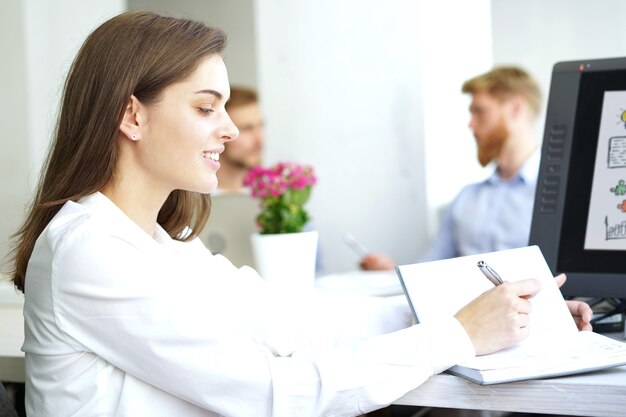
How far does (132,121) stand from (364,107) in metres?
1.81

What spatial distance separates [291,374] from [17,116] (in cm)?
225

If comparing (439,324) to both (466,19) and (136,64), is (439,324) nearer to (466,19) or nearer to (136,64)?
(136,64)

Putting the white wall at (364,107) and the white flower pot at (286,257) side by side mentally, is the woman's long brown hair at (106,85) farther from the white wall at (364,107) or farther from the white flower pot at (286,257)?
the white wall at (364,107)

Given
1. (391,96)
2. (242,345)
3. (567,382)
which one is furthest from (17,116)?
(567,382)

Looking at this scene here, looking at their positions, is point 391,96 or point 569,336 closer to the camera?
point 569,336

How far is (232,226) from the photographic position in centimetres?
288

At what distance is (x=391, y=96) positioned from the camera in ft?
9.33

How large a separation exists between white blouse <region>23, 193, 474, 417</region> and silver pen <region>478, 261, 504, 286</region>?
12 cm

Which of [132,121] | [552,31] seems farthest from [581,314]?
[552,31]

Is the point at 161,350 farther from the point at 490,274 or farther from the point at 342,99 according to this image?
the point at 342,99

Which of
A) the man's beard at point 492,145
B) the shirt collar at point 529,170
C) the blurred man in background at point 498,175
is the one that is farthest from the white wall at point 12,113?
the shirt collar at point 529,170

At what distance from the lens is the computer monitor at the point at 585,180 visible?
1.26 m

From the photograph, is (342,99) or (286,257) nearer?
(286,257)

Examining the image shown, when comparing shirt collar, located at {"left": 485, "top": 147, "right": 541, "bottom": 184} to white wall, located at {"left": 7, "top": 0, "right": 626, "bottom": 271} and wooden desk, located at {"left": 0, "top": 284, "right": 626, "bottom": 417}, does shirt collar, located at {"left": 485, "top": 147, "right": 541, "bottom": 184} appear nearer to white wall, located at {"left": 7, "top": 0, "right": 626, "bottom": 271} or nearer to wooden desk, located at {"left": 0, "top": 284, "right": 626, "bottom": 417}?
white wall, located at {"left": 7, "top": 0, "right": 626, "bottom": 271}
